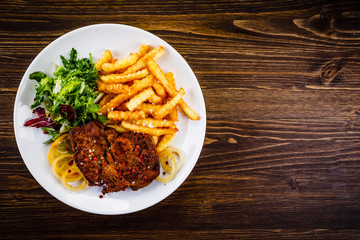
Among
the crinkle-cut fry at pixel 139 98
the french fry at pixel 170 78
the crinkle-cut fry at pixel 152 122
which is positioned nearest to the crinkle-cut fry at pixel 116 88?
the crinkle-cut fry at pixel 139 98

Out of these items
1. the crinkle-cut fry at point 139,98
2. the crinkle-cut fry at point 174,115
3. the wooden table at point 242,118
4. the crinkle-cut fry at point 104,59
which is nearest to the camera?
the crinkle-cut fry at point 139,98

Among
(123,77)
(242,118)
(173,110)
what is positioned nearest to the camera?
(123,77)

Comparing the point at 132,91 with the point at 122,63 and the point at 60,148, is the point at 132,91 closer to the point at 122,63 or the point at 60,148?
the point at 122,63

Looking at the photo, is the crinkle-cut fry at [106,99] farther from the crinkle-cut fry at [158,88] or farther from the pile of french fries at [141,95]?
the crinkle-cut fry at [158,88]

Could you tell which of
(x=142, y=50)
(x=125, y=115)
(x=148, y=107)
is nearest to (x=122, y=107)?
(x=125, y=115)

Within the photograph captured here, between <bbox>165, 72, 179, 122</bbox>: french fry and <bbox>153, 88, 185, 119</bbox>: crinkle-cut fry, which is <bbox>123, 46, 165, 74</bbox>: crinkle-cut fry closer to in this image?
<bbox>165, 72, 179, 122</bbox>: french fry

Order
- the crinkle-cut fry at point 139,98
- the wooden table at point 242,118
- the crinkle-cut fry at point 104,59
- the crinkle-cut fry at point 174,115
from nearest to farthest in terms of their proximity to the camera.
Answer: the crinkle-cut fry at point 139,98, the crinkle-cut fry at point 104,59, the crinkle-cut fry at point 174,115, the wooden table at point 242,118

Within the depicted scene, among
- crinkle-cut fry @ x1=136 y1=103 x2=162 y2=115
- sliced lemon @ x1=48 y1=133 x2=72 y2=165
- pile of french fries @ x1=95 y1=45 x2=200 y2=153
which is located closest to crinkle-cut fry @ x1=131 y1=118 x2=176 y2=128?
pile of french fries @ x1=95 y1=45 x2=200 y2=153
